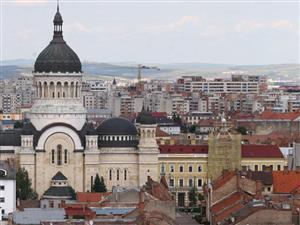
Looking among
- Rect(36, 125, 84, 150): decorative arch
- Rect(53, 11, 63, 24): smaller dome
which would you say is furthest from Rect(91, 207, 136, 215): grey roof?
Rect(53, 11, 63, 24): smaller dome

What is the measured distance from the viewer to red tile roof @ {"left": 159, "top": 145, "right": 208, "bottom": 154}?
357 feet

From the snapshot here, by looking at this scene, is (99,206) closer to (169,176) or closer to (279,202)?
(279,202)

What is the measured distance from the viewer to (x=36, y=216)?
6950 cm

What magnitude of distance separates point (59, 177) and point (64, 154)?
2.57m

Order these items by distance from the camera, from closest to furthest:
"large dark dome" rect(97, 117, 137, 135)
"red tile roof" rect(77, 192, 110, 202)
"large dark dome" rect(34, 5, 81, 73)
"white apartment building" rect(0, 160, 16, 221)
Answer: "white apartment building" rect(0, 160, 16, 221) < "red tile roof" rect(77, 192, 110, 202) < "large dark dome" rect(97, 117, 137, 135) < "large dark dome" rect(34, 5, 81, 73)

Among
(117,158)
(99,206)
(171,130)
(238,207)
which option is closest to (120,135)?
(117,158)

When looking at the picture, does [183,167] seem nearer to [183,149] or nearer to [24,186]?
[183,149]

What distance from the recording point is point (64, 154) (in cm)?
10238

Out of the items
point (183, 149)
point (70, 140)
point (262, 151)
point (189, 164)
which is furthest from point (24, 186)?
point (262, 151)

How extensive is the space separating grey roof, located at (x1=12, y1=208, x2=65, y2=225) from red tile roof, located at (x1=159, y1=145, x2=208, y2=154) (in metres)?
37.3

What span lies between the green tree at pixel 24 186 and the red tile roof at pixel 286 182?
21171mm

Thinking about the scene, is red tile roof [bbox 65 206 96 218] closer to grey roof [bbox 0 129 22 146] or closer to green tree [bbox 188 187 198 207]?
green tree [bbox 188 187 198 207]

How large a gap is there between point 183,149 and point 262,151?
19.3 feet

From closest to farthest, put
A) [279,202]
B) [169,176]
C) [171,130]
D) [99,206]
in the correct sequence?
[279,202], [99,206], [169,176], [171,130]
